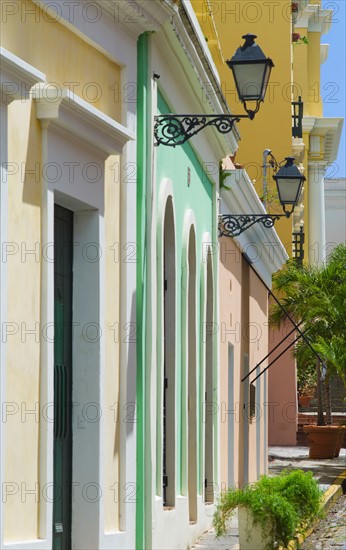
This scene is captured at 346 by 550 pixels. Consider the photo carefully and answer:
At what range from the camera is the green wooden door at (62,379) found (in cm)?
897

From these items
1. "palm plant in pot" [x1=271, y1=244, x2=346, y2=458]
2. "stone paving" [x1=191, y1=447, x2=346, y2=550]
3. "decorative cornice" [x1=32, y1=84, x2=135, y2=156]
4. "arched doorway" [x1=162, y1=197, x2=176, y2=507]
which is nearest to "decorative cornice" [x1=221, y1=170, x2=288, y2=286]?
"palm plant in pot" [x1=271, y1=244, x2=346, y2=458]

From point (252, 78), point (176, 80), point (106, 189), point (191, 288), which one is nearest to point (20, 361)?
point (106, 189)

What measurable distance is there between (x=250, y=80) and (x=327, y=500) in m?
8.03

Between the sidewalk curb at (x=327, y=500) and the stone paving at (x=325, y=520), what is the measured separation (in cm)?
11

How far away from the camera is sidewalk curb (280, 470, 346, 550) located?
1257cm

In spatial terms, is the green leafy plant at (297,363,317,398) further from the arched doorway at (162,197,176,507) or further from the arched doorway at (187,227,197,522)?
the arched doorway at (162,197,176,507)

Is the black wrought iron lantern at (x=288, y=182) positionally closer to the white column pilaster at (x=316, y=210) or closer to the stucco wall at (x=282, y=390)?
the stucco wall at (x=282, y=390)

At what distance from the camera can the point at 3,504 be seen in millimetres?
7414

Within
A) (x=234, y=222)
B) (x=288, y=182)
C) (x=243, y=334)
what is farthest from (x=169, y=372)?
(x=243, y=334)

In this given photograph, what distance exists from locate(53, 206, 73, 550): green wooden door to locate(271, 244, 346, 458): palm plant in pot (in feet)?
57.4

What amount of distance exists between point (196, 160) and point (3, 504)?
298 inches

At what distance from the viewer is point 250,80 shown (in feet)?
37.7

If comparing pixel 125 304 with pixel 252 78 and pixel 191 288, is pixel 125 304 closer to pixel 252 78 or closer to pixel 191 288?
pixel 252 78

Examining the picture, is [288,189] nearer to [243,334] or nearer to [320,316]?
[243,334]
